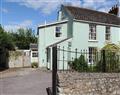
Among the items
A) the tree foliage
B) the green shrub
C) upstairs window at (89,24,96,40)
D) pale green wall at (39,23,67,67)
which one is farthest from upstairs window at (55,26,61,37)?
the green shrub

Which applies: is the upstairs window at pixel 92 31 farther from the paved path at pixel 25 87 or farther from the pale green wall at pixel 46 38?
the paved path at pixel 25 87

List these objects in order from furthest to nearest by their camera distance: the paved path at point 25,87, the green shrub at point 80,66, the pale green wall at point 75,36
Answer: the pale green wall at point 75,36 → the paved path at point 25,87 → the green shrub at point 80,66

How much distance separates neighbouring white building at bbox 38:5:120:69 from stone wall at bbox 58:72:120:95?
18.8m

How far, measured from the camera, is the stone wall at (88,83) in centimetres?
1010

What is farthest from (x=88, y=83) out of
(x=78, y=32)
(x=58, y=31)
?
(x=58, y=31)

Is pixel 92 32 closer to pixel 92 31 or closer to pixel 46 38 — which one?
pixel 92 31

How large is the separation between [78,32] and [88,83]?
67.7 feet

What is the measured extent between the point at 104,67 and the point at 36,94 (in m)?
3.75

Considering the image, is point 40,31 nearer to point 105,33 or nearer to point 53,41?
point 53,41

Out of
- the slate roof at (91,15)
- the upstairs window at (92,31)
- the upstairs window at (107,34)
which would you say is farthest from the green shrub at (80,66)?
the upstairs window at (107,34)

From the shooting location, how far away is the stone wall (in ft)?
33.1

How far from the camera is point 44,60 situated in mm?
33094

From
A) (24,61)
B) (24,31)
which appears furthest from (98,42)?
(24,31)

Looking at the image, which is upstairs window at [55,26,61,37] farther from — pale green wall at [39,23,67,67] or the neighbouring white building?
pale green wall at [39,23,67,67]
